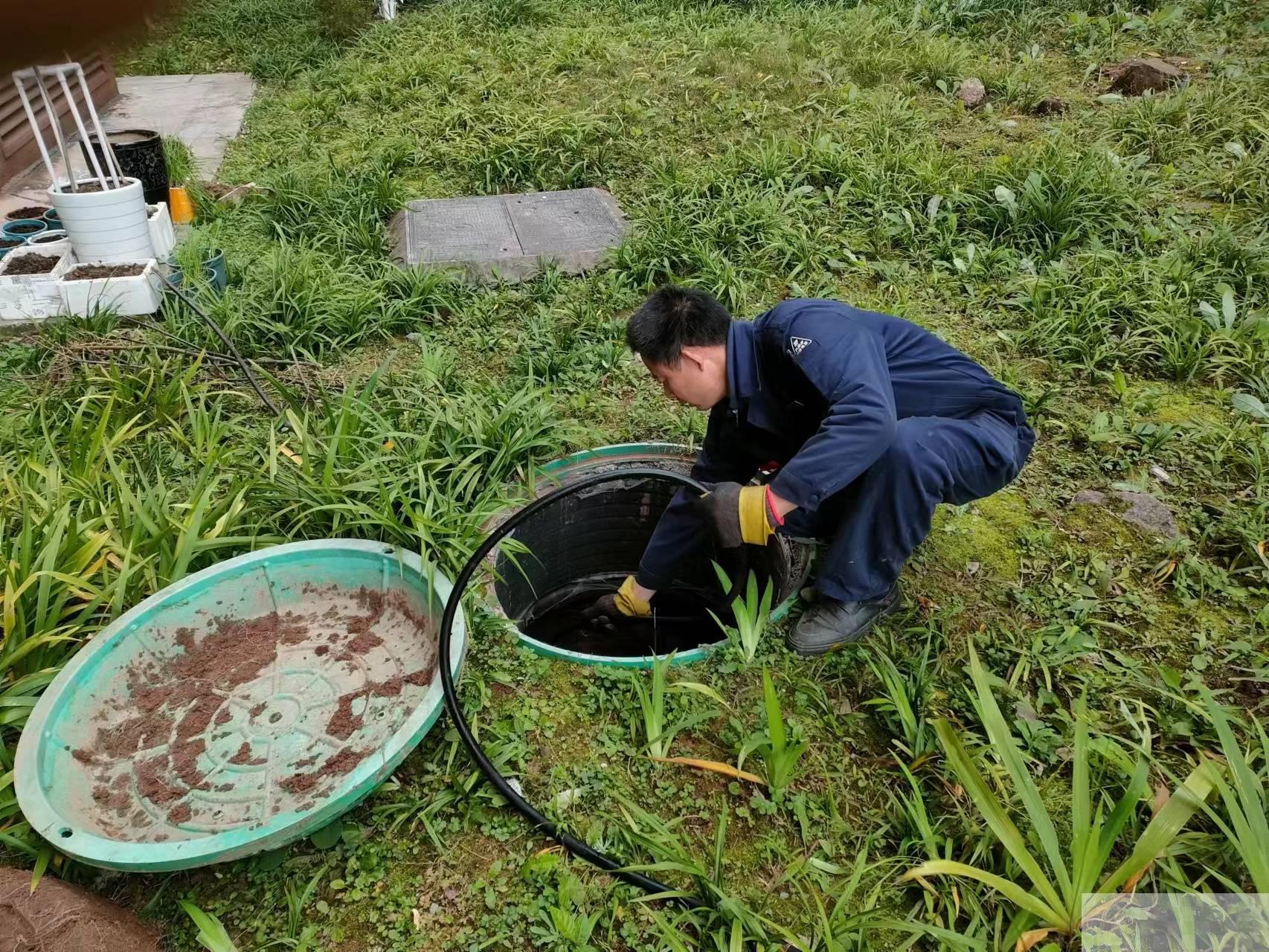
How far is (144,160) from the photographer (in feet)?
14.1

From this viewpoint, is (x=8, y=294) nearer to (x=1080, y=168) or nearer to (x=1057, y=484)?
(x=1057, y=484)

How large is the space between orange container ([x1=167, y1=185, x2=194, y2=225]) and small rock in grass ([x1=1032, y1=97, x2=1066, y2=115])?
5.63 m

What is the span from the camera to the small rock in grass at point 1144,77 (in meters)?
5.73

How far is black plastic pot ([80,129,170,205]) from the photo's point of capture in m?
4.25

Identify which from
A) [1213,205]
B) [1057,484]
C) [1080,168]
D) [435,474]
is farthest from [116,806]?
[1213,205]

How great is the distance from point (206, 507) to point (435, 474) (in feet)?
2.34

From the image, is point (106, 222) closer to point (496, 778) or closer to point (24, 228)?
point (24, 228)

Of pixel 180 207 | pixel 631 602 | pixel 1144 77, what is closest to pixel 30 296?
pixel 180 207

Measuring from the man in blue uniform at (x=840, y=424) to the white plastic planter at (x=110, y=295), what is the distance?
2.56 meters

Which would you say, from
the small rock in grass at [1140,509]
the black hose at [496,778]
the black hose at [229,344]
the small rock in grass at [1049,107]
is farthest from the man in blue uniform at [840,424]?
the small rock in grass at [1049,107]

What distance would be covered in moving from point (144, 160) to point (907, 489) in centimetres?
431

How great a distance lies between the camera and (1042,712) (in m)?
2.25

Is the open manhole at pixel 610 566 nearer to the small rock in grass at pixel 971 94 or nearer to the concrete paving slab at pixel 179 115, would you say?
the concrete paving slab at pixel 179 115

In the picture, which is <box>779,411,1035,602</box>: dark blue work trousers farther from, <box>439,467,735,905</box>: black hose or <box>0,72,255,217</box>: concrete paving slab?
<box>0,72,255,217</box>: concrete paving slab
